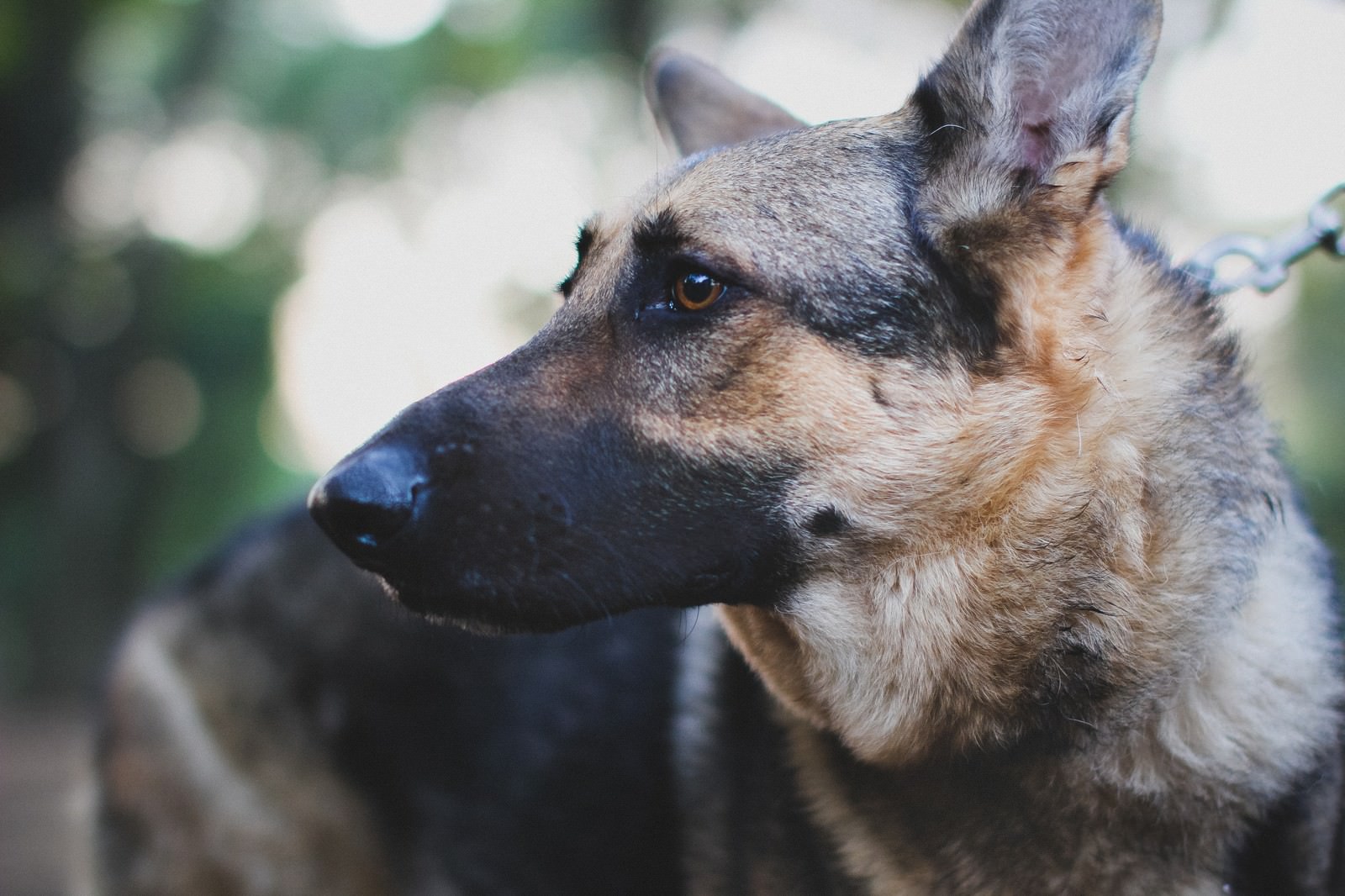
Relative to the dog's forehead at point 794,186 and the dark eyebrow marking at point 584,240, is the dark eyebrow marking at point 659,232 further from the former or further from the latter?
the dark eyebrow marking at point 584,240

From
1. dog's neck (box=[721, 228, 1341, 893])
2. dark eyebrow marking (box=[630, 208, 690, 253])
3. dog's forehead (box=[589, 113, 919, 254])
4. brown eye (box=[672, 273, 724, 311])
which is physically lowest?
dog's neck (box=[721, 228, 1341, 893])

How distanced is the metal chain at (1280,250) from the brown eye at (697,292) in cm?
139

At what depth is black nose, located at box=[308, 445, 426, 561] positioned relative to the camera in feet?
6.48

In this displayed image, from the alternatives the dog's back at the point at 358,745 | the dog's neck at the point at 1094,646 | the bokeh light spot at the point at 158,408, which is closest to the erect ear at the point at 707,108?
the dog's neck at the point at 1094,646

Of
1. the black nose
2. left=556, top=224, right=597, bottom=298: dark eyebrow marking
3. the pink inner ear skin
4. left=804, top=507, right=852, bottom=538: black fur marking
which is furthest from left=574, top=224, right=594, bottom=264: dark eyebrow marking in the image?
the pink inner ear skin

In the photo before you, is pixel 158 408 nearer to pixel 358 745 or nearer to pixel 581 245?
pixel 358 745

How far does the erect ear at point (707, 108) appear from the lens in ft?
10.6

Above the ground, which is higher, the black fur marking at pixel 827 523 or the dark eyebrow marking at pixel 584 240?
the dark eyebrow marking at pixel 584 240

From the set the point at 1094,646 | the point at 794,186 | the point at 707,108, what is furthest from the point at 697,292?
the point at 707,108

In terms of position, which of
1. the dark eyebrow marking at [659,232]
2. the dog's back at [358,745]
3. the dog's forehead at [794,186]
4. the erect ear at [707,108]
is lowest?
the dog's back at [358,745]

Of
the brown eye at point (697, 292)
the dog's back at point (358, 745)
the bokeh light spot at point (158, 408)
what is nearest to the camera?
the brown eye at point (697, 292)

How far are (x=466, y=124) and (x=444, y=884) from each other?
14.8 m

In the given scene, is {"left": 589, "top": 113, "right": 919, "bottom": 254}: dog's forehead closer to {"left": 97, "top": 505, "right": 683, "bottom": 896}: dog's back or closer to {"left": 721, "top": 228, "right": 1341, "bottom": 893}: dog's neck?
{"left": 721, "top": 228, "right": 1341, "bottom": 893}: dog's neck

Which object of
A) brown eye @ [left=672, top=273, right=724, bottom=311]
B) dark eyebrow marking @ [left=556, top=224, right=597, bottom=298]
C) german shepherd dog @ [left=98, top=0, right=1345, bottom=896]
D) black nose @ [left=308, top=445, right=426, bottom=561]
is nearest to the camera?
black nose @ [left=308, top=445, right=426, bottom=561]
